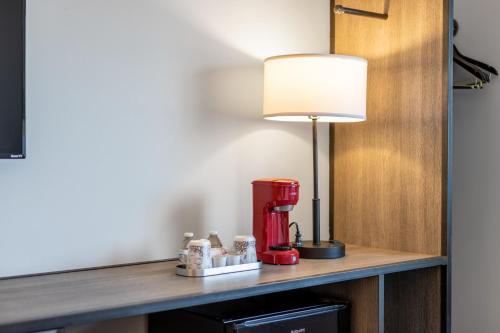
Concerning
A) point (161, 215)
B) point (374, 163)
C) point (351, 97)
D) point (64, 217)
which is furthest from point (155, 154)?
point (374, 163)

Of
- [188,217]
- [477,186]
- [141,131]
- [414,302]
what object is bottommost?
[414,302]

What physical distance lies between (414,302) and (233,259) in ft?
2.72

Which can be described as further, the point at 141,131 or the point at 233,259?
the point at 141,131

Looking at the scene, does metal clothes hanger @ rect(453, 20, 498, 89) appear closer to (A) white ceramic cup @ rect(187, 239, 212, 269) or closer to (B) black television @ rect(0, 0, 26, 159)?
(A) white ceramic cup @ rect(187, 239, 212, 269)

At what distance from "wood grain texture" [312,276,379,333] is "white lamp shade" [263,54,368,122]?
1.90 ft

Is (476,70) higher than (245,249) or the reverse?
higher

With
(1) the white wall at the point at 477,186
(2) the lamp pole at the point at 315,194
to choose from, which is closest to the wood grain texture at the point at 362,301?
(2) the lamp pole at the point at 315,194

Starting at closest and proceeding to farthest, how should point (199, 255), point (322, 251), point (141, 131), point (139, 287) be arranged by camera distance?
point (139, 287)
point (199, 255)
point (141, 131)
point (322, 251)

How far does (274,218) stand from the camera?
2.21 m

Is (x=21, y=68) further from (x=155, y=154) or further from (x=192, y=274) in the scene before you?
(x=192, y=274)

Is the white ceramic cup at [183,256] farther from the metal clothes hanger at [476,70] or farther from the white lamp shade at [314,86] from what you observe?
the metal clothes hanger at [476,70]

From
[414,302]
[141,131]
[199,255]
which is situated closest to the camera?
[199,255]

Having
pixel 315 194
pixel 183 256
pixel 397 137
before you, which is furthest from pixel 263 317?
pixel 397 137

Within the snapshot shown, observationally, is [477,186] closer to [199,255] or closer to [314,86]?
[314,86]
